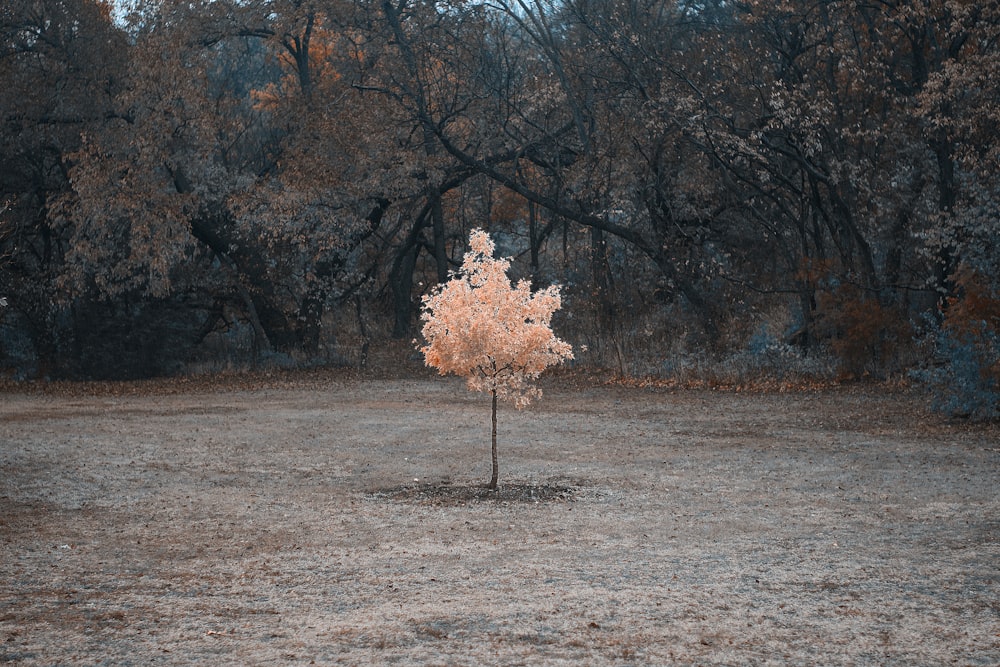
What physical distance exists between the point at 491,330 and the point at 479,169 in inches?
606

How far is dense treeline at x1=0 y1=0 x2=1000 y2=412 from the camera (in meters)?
21.5

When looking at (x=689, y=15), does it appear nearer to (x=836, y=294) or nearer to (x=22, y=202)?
(x=836, y=294)

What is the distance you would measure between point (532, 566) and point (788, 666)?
8.36 ft

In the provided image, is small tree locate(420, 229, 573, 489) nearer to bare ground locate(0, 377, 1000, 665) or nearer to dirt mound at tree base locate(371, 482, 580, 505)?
dirt mound at tree base locate(371, 482, 580, 505)

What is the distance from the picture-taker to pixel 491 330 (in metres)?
10.9

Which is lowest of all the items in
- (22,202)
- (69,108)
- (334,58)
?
(22,202)

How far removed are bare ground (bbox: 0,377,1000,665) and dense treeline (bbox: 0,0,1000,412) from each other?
6.52 meters

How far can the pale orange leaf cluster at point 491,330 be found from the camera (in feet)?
35.9

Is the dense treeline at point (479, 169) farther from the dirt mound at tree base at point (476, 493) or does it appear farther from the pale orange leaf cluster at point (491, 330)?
the dirt mound at tree base at point (476, 493)

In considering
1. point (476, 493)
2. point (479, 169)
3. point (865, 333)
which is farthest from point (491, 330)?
point (479, 169)

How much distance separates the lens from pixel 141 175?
24531 mm

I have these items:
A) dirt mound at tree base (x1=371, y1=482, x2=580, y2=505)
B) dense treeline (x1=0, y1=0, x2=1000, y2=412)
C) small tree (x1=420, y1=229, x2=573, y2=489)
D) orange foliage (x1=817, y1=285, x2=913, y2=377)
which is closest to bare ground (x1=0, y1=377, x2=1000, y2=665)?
dirt mound at tree base (x1=371, y1=482, x2=580, y2=505)

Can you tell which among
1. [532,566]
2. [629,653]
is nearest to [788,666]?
[629,653]

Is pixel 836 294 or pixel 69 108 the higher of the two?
pixel 69 108
